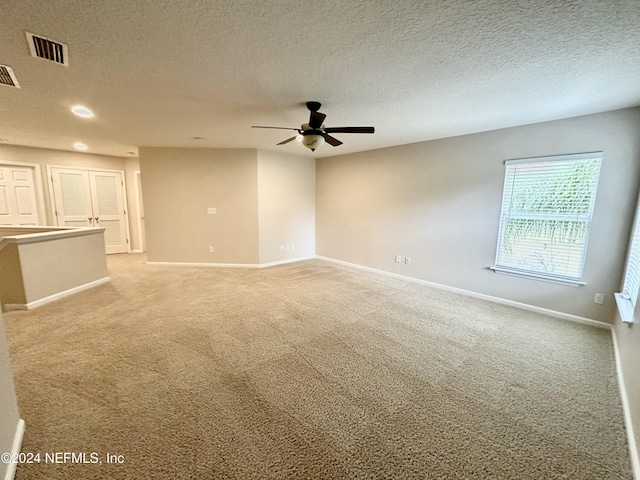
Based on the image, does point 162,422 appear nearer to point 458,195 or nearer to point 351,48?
point 351,48

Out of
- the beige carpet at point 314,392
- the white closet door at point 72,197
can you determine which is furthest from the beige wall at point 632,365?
the white closet door at point 72,197

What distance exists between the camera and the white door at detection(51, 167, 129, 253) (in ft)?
20.1

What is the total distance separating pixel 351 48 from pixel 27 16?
2033 millimetres

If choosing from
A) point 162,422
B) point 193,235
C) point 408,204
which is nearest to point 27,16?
point 162,422

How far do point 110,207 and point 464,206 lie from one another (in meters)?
8.36

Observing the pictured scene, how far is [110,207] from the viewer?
6.84 m

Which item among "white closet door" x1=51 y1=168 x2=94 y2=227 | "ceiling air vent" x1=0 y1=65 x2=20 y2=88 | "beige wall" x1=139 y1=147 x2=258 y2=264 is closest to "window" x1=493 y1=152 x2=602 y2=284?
"beige wall" x1=139 y1=147 x2=258 y2=264

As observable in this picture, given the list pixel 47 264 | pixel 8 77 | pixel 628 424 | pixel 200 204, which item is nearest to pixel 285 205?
pixel 200 204

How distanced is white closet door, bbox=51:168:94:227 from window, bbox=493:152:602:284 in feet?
29.5

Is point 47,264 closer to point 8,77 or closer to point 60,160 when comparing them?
point 8,77

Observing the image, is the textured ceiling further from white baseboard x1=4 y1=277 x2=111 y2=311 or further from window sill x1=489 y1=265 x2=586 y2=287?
white baseboard x1=4 y1=277 x2=111 y2=311

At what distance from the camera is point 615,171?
2969 mm

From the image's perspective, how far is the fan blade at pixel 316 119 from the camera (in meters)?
2.76

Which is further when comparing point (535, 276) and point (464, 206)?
point (464, 206)
